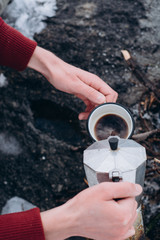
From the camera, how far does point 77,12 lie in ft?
5.59

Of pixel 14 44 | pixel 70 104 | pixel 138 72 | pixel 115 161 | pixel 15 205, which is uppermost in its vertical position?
pixel 14 44

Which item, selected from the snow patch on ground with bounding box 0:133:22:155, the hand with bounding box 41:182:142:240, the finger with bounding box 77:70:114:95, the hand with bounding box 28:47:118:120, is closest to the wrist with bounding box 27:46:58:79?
the hand with bounding box 28:47:118:120

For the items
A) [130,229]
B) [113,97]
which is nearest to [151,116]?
[113,97]

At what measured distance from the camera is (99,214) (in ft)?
2.58

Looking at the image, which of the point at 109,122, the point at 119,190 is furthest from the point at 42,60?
the point at 119,190

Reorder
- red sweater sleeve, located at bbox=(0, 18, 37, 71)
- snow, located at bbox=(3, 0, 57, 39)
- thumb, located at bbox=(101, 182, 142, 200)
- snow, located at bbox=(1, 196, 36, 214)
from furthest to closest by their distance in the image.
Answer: snow, located at bbox=(3, 0, 57, 39) → snow, located at bbox=(1, 196, 36, 214) → red sweater sleeve, located at bbox=(0, 18, 37, 71) → thumb, located at bbox=(101, 182, 142, 200)

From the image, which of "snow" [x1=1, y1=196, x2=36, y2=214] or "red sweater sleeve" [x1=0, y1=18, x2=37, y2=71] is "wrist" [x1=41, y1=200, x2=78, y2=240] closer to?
"snow" [x1=1, y1=196, x2=36, y2=214]

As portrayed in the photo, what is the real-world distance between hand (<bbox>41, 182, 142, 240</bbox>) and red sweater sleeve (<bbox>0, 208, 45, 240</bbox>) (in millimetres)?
28

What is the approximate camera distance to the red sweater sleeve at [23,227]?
34.4 inches

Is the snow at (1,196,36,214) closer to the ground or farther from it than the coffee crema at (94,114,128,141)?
closer to the ground

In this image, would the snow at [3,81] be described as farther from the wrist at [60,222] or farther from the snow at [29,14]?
the wrist at [60,222]

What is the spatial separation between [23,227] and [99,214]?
28cm

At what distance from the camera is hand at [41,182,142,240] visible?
77 centimetres

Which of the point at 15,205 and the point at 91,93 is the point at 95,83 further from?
the point at 15,205
